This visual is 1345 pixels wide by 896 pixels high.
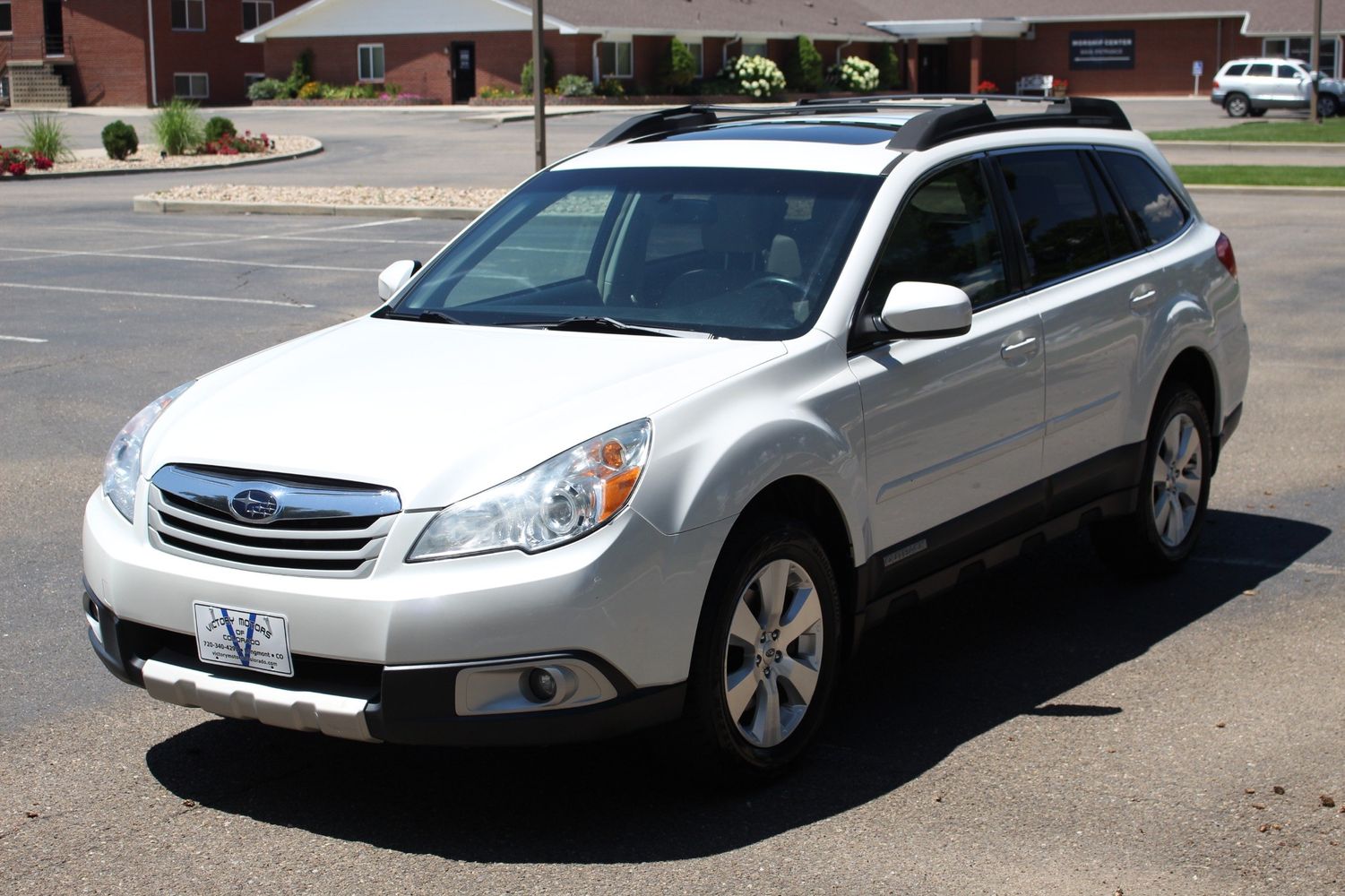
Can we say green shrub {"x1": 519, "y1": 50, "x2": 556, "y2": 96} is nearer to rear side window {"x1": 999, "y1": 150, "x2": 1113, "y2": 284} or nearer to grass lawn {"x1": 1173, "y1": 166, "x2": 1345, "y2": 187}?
grass lawn {"x1": 1173, "y1": 166, "x2": 1345, "y2": 187}

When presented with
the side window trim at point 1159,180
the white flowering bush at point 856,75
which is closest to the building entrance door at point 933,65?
the white flowering bush at point 856,75

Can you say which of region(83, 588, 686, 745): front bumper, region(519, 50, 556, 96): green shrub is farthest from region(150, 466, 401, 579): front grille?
region(519, 50, 556, 96): green shrub

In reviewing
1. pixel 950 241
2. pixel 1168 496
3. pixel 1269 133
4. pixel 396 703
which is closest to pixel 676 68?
pixel 1269 133

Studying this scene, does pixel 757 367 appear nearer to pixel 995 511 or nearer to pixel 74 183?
pixel 995 511

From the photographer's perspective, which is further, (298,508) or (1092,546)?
(1092,546)

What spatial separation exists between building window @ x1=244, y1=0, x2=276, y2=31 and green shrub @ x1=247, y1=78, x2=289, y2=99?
24.9 ft

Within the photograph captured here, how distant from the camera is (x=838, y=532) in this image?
5.04 metres

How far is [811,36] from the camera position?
67250mm

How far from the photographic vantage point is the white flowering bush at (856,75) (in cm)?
6838

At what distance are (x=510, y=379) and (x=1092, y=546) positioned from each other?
12.4 ft

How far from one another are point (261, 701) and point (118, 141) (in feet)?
114

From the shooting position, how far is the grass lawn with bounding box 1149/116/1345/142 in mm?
39469

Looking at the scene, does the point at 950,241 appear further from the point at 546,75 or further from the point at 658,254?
the point at 546,75

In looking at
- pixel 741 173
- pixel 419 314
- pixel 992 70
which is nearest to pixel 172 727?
pixel 419 314
